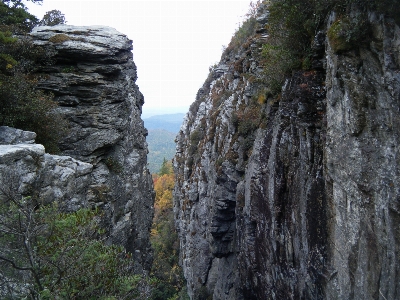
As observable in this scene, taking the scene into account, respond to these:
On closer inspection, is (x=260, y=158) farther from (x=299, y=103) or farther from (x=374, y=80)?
(x=374, y=80)

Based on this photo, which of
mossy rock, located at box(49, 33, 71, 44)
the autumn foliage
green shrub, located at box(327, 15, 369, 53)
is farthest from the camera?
the autumn foliage

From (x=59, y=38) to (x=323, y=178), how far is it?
50.0 ft

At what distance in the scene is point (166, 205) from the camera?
202 ft

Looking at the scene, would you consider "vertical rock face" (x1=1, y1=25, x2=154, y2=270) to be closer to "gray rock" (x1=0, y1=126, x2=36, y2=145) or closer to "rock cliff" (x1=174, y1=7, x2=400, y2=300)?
"gray rock" (x1=0, y1=126, x2=36, y2=145)

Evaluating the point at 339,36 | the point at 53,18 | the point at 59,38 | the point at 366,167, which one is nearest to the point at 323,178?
the point at 366,167

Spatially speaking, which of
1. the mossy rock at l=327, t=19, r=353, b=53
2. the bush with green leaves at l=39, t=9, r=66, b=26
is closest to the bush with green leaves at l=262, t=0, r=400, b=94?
the mossy rock at l=327, t=19, r=353, b=53

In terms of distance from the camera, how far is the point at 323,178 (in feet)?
34.3

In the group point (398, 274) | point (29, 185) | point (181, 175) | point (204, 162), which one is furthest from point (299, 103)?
point (181, 175)

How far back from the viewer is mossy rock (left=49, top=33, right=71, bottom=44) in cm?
1598

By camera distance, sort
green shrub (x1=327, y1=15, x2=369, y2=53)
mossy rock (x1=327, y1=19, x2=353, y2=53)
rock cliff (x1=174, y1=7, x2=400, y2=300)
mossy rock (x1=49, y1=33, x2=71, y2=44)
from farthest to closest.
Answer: mossy rock (x1=49, y1=33, x2=71, y2=44) → mossy rock (x1=327, y1=19, x2=353, y2=53) → green shrub (x1=327, y1=15, x2=369, y2=53) → rock cliff (x1=174, y1=7, x2=400, y2=300)

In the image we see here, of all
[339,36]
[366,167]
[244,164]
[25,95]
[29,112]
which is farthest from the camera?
[244,164]

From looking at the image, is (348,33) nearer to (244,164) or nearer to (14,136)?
(14,136)

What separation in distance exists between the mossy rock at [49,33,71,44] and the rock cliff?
38.2 feet

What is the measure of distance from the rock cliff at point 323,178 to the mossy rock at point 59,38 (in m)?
11.7
